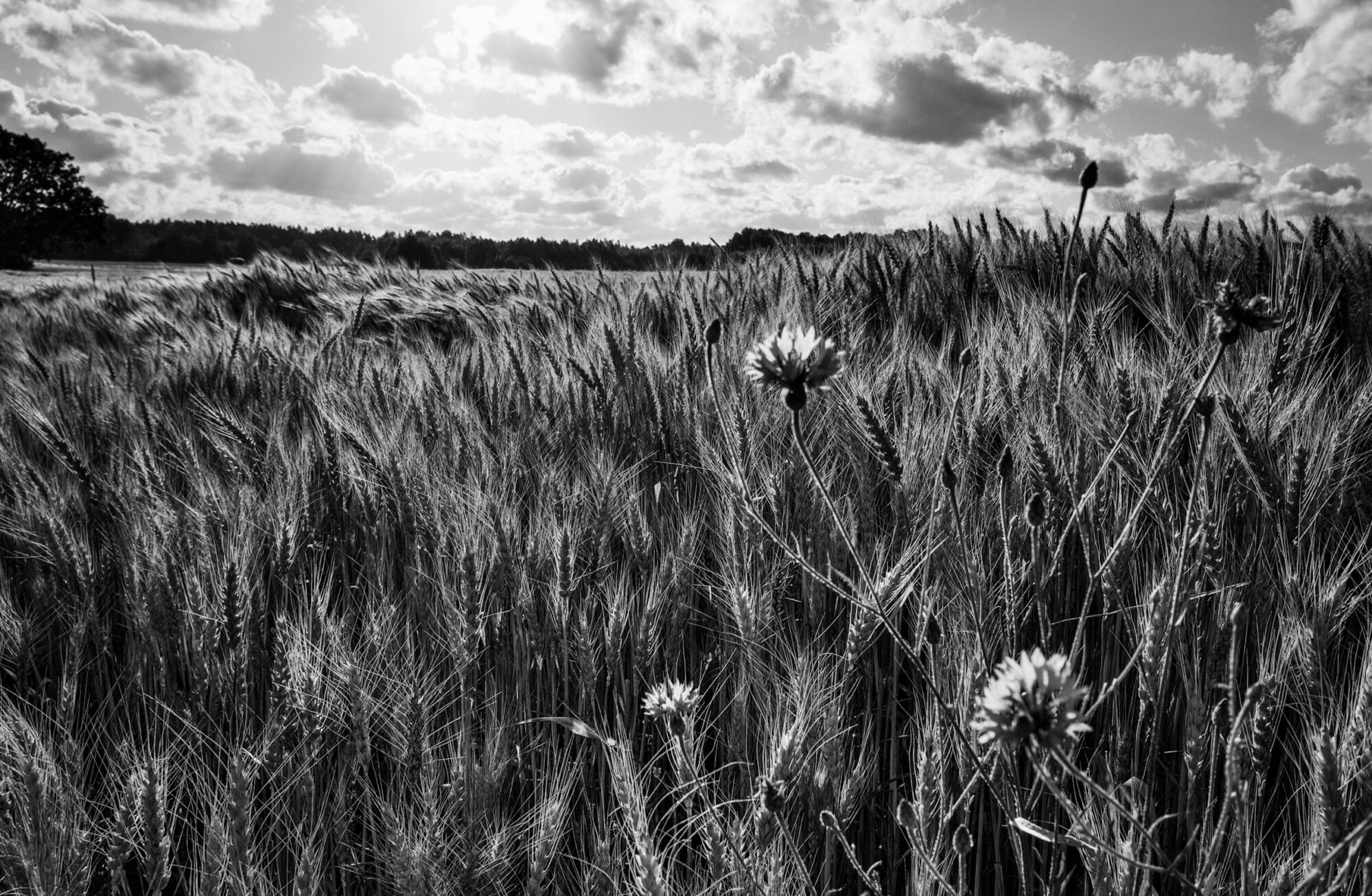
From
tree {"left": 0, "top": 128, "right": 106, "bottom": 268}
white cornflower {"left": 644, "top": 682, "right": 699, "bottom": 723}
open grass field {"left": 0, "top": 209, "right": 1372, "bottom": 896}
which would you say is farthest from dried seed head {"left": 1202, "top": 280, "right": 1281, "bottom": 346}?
tree {"left": 0, "top": 128, "right": 106, "bottom": 268}

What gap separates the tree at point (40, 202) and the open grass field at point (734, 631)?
4434cm

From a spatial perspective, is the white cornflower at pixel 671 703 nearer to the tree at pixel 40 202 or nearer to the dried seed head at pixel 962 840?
the dried seed head at pixel 962 840

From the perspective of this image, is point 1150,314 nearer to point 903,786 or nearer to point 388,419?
point 903,786

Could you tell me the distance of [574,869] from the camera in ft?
4.28

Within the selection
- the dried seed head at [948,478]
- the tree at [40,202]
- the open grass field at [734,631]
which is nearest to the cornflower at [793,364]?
the open grass field at [734,631]

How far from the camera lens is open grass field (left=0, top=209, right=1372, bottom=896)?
3.20 feet

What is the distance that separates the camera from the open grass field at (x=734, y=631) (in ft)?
3.20

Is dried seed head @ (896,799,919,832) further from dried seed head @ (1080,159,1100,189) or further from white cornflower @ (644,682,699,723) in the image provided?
dried seed head @ (1080,159,1100,189)

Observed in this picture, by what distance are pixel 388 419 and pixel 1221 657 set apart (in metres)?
2.43

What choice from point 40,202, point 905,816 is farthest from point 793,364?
point 40,202

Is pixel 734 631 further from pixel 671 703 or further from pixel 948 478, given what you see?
pixel 948 478

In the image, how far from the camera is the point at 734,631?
1558 millimetres

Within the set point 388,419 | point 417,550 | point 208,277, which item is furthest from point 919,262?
point 208,277

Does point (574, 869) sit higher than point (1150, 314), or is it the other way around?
point (1150, 314)
